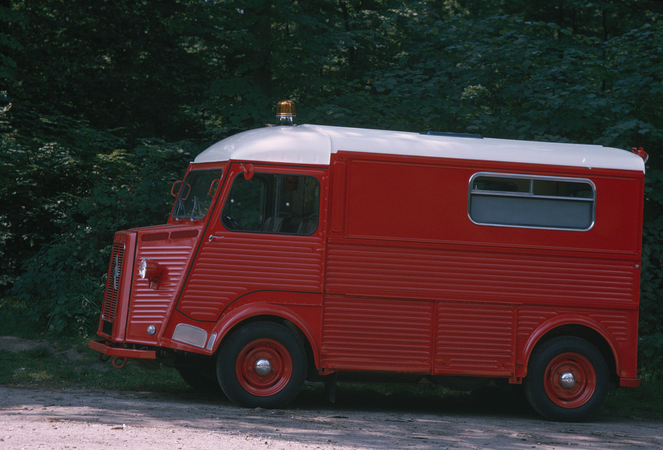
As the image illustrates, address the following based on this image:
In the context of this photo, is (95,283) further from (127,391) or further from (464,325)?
(464,325)

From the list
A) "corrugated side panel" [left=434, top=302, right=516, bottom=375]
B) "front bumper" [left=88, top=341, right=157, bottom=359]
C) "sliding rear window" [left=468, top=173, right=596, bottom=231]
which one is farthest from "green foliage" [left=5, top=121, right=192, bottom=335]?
"sliding rear window" [left=468, top=173, right=596, bottom=231]

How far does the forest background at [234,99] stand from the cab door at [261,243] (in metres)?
3.81

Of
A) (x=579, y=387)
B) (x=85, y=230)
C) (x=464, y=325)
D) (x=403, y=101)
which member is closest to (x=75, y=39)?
(x=85, y=230)

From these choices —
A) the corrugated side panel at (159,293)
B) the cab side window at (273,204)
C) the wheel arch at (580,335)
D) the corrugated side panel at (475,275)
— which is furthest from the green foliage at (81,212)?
the wheel arch at (580,335)

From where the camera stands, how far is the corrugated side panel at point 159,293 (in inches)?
265

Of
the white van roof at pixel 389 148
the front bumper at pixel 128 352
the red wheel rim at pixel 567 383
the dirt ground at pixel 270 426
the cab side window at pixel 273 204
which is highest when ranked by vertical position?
the white van roof at pixel 389 148

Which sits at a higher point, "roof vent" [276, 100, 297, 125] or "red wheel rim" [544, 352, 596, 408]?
"roof vent" [276, 100, 297, 125]

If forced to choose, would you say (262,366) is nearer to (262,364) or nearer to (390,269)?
(262,364)

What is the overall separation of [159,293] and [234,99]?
6025 millimetres

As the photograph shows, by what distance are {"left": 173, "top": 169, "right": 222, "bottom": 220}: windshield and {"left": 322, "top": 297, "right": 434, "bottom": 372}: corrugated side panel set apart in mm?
1664

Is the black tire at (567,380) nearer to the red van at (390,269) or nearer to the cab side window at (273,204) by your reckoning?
the red van at (390,269)

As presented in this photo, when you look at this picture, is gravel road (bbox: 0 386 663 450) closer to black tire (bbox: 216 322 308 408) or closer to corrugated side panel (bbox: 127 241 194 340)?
black tire (bbox: 216 322 308 408)

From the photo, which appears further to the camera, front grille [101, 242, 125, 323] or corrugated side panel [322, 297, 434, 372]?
front grille [101, 242, 125, 323]

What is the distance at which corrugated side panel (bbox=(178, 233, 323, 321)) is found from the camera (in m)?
6.71
